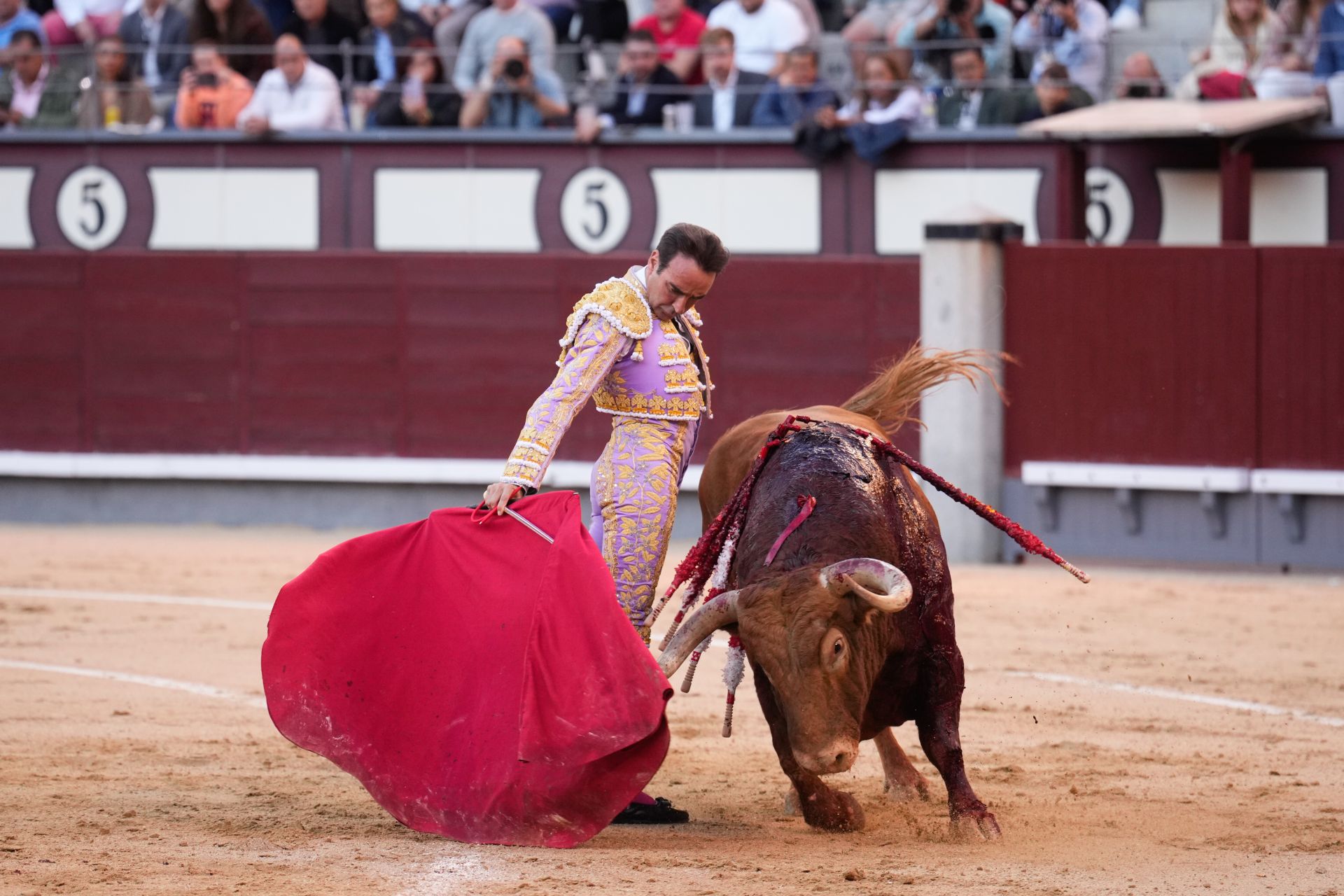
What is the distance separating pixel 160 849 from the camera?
3.82 meters

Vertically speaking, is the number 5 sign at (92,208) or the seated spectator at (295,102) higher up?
the seated spectator at (295,102)

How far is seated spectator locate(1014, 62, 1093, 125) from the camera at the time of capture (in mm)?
8633

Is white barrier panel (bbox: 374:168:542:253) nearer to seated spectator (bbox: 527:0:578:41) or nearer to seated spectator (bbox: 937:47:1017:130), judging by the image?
seated spectator (bbox: 527:0:578:41)

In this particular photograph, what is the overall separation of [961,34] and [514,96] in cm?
217

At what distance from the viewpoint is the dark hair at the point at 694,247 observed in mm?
4094

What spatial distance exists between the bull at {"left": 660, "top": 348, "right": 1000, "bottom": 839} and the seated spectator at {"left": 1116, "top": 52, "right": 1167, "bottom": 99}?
4.71 metres

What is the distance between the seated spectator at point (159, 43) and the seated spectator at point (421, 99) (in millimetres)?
1059

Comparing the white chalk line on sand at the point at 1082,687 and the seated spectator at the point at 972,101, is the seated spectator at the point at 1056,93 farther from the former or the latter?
the white chalk line on sand at the point at 1082,687

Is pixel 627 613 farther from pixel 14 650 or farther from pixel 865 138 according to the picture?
pixel 865 138

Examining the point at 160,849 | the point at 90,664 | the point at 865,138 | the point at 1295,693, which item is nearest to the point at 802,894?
the point at 160,849

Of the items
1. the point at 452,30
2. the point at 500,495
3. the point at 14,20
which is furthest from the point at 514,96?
the point at 500,495

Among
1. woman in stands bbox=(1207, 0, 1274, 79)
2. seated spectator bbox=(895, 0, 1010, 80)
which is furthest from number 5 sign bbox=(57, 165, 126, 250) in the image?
woman in stands bbox=(1207, 0, 1274, 79)

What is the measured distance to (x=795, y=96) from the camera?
9.05m

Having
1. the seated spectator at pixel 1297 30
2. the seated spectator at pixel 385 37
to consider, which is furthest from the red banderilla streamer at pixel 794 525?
the seated spectator at pixel 385 37
